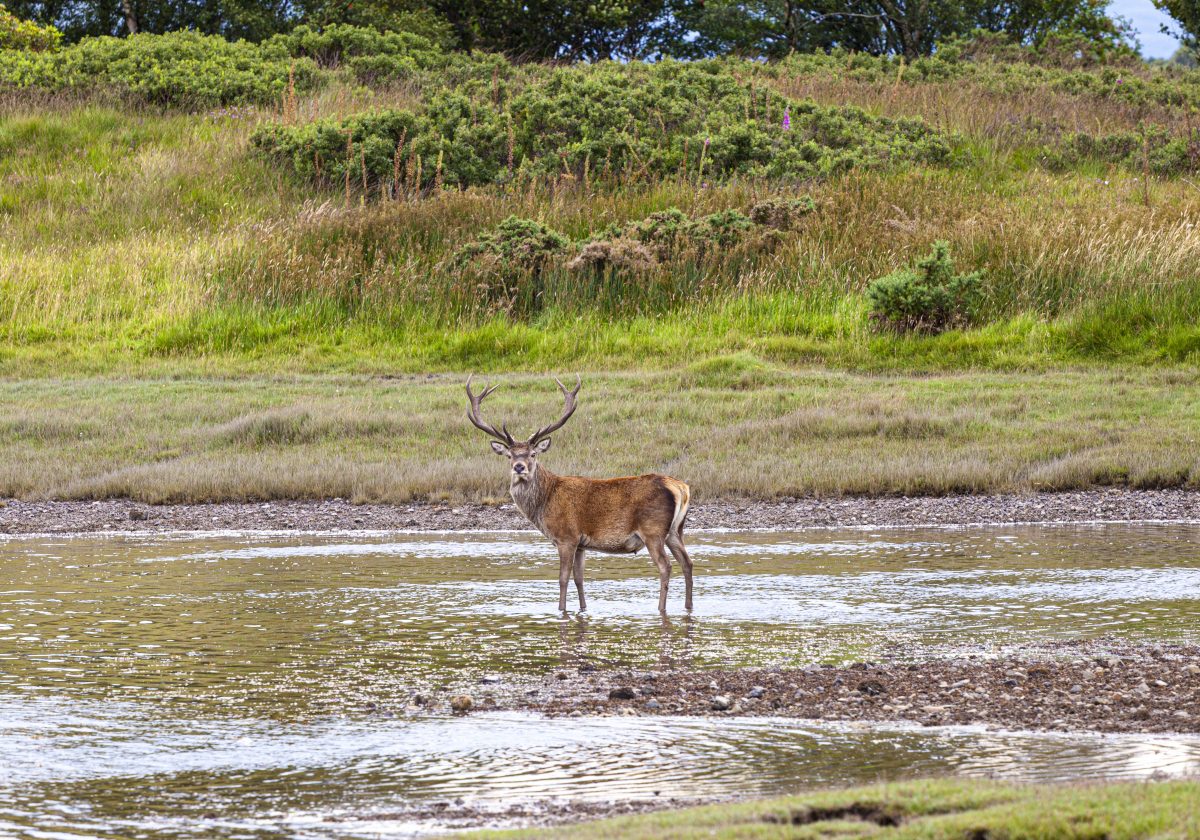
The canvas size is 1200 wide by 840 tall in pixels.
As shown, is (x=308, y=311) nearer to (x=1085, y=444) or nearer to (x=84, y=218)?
(x=84, y=218)

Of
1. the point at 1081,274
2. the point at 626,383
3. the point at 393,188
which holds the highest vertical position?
the point at 393,188

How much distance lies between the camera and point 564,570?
10.3m

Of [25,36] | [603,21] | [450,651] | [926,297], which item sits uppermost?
[603,21]

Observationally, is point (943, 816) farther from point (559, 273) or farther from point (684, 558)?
point (559, 273)

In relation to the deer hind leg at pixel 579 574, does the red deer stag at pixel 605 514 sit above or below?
above

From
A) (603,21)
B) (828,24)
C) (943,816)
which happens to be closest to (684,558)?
(943,816)

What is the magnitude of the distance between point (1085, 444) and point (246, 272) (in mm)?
12556

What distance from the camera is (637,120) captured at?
27.8 meters

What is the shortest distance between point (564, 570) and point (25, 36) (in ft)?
105

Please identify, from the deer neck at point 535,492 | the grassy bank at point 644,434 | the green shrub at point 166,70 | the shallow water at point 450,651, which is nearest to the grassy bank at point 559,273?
the grassy bank at point 644,434

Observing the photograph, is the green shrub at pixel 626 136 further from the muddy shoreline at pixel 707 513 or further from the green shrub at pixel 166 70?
the muddy shoreline at pixel 707 513

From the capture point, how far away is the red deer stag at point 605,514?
10.3m

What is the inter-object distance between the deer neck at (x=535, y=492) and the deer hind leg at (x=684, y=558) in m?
0.91

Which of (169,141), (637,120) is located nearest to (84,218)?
(169,141)
